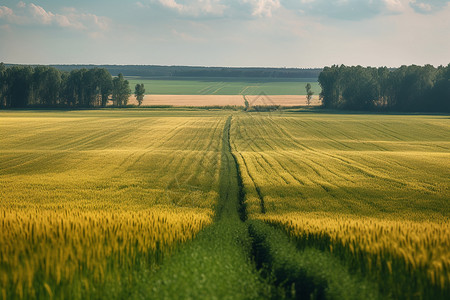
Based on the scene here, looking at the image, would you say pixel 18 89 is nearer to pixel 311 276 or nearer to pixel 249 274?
pixel 249 274

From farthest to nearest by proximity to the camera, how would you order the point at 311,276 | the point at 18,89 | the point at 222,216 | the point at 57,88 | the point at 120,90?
the point at 120,90
the point at 57,88
the point at 18,89
the point at 222,216
the point at 311,276

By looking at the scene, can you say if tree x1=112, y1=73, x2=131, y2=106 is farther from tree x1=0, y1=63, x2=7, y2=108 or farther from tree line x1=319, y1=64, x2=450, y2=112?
tree line x1=319, y1=64, x2=450, y2=112

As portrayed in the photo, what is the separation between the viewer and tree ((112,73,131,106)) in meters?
133

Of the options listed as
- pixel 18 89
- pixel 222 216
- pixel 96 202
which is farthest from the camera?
pixel 18 89

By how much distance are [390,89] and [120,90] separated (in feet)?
283

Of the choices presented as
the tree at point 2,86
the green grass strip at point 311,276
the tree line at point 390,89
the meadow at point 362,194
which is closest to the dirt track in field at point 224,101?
the tree line at point 390,89

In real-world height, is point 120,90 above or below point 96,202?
above

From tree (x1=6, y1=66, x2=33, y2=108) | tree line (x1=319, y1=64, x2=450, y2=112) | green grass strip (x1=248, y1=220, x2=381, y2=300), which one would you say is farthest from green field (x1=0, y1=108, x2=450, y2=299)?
tree (x1=6, y1=66, x2=33, y2=108)

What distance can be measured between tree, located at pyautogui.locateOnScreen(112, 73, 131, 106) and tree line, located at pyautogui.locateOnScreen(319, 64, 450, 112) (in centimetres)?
6561

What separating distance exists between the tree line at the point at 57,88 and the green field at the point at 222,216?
71132mm

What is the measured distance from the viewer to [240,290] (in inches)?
337

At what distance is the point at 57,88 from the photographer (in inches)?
5167

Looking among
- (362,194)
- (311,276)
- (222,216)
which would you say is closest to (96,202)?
(222,216)

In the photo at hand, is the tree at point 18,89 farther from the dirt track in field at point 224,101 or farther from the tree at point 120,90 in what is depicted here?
the dirt track in field at point 224,101
